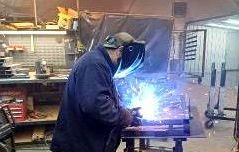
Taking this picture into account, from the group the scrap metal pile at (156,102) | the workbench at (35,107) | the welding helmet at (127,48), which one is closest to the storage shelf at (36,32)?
the workbench at (35,107)

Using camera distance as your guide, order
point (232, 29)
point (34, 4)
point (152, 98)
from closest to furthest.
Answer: point (152, 98) → point (34, 4) → point (232, 29)

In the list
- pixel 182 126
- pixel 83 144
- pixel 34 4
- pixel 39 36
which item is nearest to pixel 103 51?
pixel 83 144

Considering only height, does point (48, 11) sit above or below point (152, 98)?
above

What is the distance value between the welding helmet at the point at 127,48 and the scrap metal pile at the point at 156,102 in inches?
18.3

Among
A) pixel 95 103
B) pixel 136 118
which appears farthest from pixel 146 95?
pixel 95 103

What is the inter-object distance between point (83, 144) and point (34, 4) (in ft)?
13.0

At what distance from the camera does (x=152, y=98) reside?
121 inches

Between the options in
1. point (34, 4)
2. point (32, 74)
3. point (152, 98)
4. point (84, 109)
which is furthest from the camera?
point (34, 4)

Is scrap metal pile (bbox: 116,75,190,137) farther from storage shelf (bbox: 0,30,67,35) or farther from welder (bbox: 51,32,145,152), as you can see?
storage shelf (bbox: 0,30,67,35)

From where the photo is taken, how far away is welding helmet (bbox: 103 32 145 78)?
2.13 m

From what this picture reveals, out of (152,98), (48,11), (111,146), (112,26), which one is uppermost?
(48,11)

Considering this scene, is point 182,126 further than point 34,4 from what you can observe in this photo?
No

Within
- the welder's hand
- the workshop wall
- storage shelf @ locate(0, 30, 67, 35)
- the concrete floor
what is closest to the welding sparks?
the welder's hand

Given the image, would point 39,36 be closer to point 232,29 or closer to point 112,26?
point 112,26
